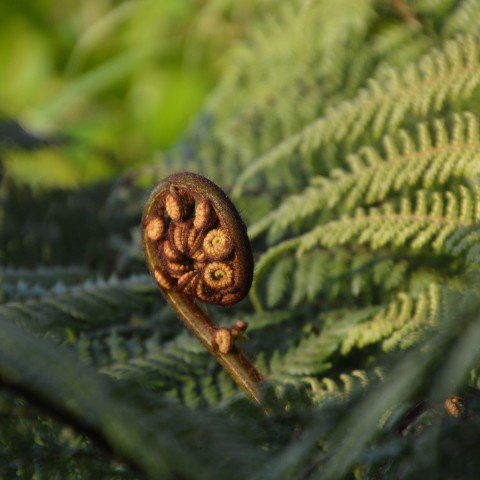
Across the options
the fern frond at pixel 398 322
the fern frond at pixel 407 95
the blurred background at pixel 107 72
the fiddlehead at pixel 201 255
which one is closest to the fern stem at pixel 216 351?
the fiddlehead at pixel 201 255

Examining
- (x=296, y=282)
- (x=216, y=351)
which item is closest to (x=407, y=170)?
(x=296, y=282)

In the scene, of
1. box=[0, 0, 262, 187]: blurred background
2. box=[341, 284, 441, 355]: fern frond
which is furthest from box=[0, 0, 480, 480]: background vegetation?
box=[0, 0, 262, 187]: blurred background

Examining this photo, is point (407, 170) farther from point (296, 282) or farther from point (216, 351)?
point (216, 351)

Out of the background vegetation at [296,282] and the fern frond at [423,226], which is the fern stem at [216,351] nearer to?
the background vegetation at [296,282]

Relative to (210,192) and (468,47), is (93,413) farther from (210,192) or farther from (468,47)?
(468,47)

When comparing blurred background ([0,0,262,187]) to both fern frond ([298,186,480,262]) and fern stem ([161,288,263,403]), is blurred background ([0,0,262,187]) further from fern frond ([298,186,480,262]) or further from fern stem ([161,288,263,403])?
fern stem ([161,288,263,403])

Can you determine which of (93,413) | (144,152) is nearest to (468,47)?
(93,413)
